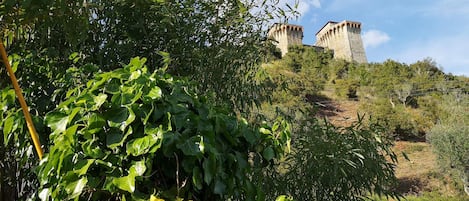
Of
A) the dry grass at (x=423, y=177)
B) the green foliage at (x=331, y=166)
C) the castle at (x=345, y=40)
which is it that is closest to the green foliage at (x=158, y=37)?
the green foliage at (x=331, y=166)

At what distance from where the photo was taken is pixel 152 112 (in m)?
1.06

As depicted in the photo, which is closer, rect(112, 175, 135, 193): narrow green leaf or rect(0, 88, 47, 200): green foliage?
rect(112, 175, 135, 193): narrow green leaf

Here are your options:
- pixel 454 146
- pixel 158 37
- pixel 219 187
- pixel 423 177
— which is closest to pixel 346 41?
pixel 423 177

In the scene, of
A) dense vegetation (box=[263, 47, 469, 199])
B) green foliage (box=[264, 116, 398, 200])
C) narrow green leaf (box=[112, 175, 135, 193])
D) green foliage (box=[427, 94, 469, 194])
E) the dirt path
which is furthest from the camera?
dense vegetation (box=[263, 47, 469, 199])

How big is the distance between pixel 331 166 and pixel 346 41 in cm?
3679

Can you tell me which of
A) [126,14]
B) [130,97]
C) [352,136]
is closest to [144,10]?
[126,14]

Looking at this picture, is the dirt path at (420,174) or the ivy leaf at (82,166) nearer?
the ivy leaf at (82,166)

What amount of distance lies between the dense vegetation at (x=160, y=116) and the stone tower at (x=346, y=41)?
3503cm

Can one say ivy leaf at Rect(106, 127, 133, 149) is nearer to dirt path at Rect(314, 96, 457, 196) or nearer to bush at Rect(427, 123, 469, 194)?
dirt path at Rect(314, 96, 457, 196)

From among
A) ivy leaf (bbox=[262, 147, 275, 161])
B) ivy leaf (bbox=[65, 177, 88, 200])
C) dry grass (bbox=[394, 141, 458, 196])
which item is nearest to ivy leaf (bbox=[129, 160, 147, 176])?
ivy leaf (bbox=[65, 177, 88, 200])

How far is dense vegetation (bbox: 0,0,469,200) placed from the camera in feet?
3.38

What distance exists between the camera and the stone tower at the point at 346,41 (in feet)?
Answer: 121

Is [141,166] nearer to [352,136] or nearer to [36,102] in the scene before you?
[36,102]

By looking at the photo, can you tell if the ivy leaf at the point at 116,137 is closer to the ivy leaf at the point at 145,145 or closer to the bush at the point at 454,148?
the ivy leaf at the point at 145,145
